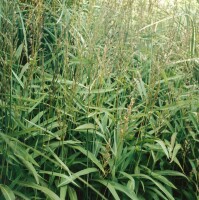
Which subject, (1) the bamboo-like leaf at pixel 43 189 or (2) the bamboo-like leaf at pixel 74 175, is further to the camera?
(2) the bamboo-like leaf at pixel 74 175

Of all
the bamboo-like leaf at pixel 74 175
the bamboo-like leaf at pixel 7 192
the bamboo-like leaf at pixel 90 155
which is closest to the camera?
the bamboo-like leaf at pixel 7 192

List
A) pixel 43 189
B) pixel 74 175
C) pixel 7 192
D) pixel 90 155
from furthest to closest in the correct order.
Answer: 1. pixel 90 155
2. pixel 74 175
3. pixel 43 189
4. pixel 7 192

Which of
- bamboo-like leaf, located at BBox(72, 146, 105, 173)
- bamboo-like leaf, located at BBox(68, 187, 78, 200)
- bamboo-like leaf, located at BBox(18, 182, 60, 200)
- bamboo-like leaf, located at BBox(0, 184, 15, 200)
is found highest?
bamboo-like leaf, located at BBox(72, 146, 105, 173)

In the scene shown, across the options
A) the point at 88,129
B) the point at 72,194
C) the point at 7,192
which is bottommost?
the point at 72,194

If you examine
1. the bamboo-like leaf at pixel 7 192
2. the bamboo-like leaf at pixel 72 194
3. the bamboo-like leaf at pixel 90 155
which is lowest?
the bamboo-like leaf at pixel 72 194

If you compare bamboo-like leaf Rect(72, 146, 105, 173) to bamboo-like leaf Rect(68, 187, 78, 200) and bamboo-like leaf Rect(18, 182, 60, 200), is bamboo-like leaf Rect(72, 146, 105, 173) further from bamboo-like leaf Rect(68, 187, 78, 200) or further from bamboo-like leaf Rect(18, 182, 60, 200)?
bamboo-like leaf Rect(18, 182, 60, 200)

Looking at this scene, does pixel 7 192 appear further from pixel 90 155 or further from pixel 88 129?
pixel 88 129

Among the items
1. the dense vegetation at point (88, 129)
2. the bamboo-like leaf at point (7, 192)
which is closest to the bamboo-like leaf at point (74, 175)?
the dense vegetation at point (88, 129)

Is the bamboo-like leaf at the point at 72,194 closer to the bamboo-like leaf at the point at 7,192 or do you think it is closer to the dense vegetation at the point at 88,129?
the dense vegetation at the point at 88,129

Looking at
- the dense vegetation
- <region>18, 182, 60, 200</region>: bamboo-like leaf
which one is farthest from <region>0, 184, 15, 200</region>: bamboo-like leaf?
<region>18, 182, 60, 200</region>: bamboo-like leaf

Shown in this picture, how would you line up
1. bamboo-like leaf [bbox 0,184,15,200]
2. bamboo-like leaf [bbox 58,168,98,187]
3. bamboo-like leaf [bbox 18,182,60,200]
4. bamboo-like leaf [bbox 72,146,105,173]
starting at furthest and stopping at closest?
1. bamboo-like leaf [bbox 72,146,105,173]
2. bamboo-like leaf [bbox 58,168,98,187]
3. bamboo-like leaf [bbox 18,182,60,200]
4. bamboo-like leaf [bbox 0,184,15,200]

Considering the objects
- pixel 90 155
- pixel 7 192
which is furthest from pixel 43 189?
pixel 90 155

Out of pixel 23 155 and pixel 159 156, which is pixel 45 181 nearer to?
pixel 23 155

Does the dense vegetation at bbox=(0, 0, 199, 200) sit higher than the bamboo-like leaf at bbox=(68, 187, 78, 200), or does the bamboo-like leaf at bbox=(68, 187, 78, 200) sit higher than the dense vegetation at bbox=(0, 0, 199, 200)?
the dense vegetation at bbox=(0, 0, 199, 200)
